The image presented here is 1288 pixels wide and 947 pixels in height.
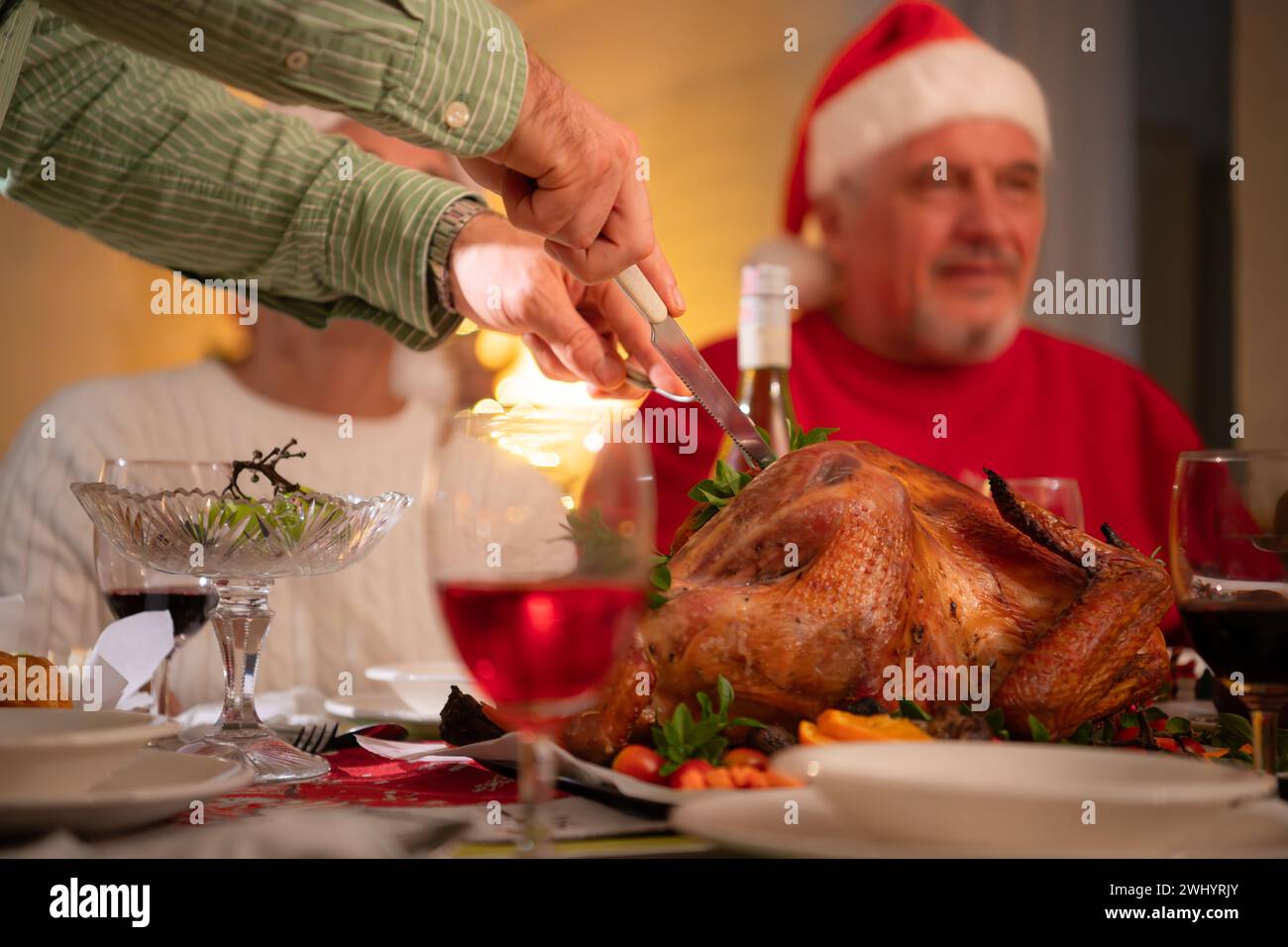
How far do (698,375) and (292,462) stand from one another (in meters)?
2.25

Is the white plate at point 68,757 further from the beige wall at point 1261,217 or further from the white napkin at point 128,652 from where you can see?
the beige wall at point 1261,217

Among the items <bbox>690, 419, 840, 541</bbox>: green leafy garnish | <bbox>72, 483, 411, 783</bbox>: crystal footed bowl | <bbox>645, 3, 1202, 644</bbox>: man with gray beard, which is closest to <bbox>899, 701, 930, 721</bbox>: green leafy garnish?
<bbox>690, 419, 840, 541</bbox>: green leafy garnish

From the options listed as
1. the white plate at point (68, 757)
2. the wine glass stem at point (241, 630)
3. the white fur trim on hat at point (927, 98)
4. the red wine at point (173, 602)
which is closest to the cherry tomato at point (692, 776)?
the white plate at point (68, 757)

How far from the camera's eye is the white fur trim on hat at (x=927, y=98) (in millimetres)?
3059

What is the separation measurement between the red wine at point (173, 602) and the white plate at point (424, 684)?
0.18 m

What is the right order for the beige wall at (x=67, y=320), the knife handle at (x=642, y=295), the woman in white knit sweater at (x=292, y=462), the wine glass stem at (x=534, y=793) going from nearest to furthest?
the wine glass stem at (x=534, y=793) → the knife handle at (x=642, y=295) → the woman in white knit sweater at (x=292, y=462) → the beige wall at (x=67, y=320)

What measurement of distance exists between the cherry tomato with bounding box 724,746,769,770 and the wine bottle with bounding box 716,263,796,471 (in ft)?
2.12

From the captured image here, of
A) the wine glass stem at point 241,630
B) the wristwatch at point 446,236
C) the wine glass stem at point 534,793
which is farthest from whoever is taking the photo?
the wristwatch at point 446,236

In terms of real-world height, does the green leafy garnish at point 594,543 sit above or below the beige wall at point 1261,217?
below

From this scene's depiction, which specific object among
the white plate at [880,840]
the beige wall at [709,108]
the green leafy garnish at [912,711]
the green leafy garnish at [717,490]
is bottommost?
the white plate at [880,840]

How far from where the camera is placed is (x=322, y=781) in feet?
2.53

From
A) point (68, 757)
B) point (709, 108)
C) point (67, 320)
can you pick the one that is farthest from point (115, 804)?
point (67, 320)
